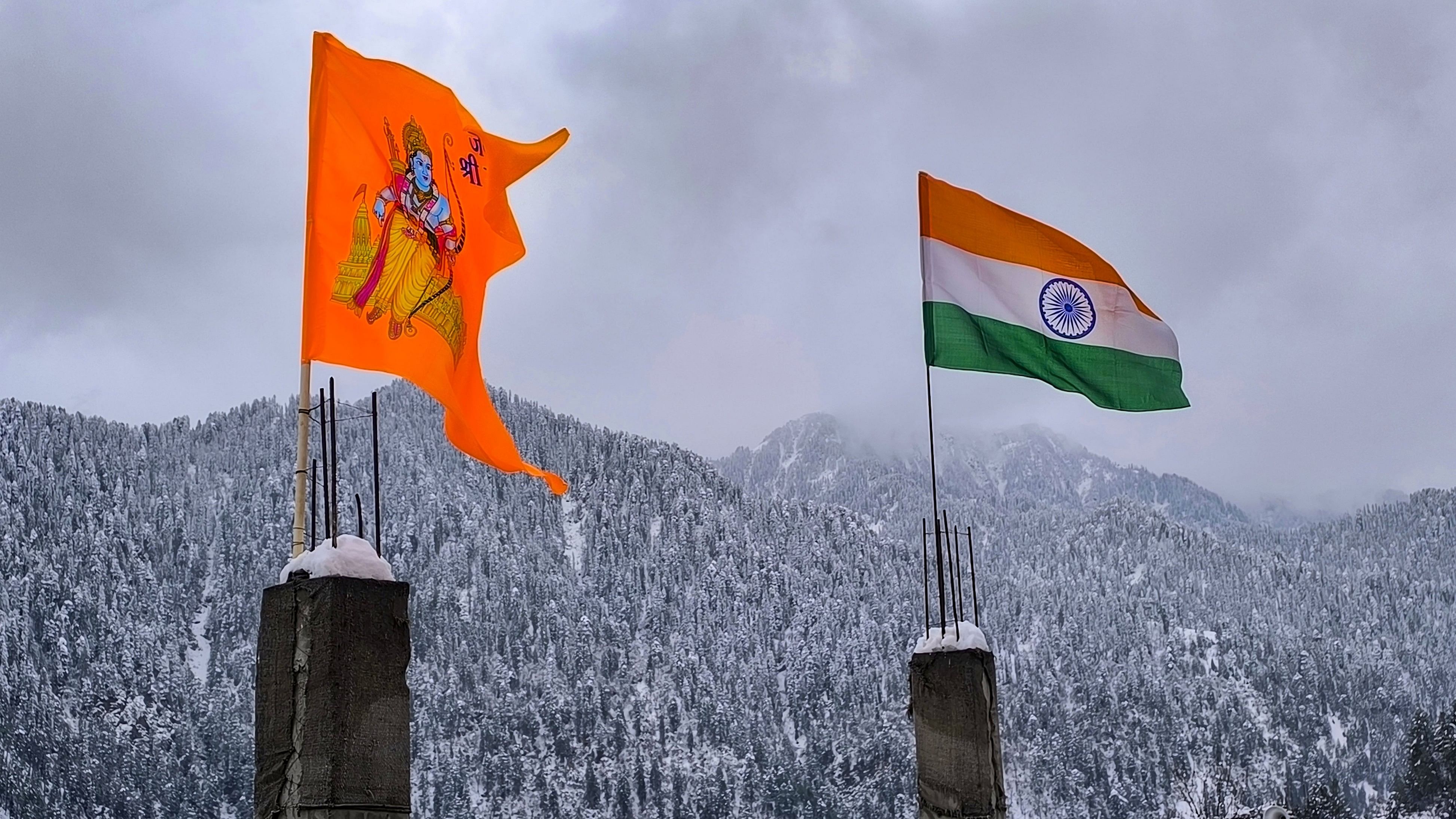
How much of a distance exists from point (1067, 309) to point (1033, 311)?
A: 0.47 metres

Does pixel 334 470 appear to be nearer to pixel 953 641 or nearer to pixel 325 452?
pixel 325 452

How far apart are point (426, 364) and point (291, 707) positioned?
3.65m

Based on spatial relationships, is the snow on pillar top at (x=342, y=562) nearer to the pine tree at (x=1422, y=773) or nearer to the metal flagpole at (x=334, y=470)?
the metal flagpole at (x=334, y=470)

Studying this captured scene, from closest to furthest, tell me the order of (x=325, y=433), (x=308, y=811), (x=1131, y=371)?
1. (x=308, y=811)
2. (x=325, y=433)
3. (x=1131, y=371)

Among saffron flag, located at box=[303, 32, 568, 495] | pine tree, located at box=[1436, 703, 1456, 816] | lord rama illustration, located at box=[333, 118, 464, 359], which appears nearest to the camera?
saffron flag, located at box=[303, 32, 568, 495]

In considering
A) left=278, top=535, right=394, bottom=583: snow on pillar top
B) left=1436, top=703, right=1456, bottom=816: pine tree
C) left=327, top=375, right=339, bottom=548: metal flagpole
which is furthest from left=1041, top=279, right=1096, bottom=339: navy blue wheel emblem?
left=1436, top=703, right=1456, bottom=816: pine tree

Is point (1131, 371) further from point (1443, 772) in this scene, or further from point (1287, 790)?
point (1287, 790)

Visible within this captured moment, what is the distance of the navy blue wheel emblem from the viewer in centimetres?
1007

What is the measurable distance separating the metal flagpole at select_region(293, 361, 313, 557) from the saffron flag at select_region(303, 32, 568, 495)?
724 millimetres

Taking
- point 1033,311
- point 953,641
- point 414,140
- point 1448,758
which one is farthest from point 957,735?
point 1448,758

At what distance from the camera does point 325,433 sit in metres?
5.84

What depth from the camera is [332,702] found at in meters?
4.63

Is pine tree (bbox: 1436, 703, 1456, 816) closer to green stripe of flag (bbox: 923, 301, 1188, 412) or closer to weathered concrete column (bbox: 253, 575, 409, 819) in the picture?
green stripe of flag (bbox: 923, 301, 1188, 412)

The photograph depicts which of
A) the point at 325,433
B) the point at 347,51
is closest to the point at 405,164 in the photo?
the point at 347,51
